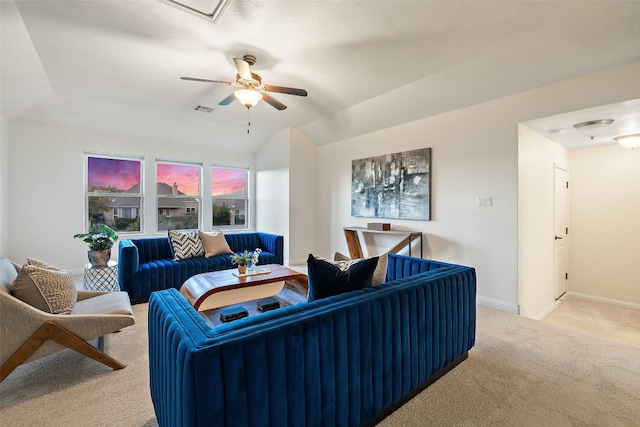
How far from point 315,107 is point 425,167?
77.9 inches

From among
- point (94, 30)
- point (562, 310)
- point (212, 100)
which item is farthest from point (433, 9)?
point (562, 310)

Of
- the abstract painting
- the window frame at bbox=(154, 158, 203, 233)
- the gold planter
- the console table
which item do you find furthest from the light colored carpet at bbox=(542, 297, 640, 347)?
the window frame at bbox=(154, 158, 203, 233)

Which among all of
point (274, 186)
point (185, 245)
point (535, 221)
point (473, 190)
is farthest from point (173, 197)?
point (535, 221)

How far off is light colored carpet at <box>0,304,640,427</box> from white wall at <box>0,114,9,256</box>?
10.7ft

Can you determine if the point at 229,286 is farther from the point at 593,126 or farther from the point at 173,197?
the point at 593,126

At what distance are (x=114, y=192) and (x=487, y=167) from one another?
20.1ft

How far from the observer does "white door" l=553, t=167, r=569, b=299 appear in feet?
14.1

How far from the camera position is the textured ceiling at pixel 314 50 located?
7.93 feet

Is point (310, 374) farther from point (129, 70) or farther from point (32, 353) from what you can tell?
point (129, 70)

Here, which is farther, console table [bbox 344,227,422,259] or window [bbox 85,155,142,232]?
window [bbox 85,155,142,232]

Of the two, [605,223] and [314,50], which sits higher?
[314,50]

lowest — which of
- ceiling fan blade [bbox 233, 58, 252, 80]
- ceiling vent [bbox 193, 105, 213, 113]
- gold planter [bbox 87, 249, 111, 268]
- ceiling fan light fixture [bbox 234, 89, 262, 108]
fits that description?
gold planter [bbox 87, 249, 111, 268]

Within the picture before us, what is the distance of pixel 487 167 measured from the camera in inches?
144

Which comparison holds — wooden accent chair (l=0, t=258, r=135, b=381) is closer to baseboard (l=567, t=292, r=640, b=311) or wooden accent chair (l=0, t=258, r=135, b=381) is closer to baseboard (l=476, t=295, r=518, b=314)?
baseboard (l=476, t=295, r=518, b=314)
